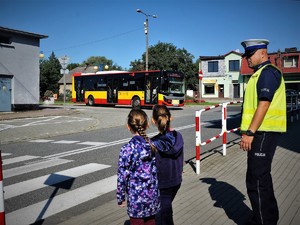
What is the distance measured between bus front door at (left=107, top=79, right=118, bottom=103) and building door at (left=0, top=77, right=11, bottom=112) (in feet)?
31.1

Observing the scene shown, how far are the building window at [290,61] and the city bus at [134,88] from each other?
28650mm

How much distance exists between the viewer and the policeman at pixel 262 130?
307cm

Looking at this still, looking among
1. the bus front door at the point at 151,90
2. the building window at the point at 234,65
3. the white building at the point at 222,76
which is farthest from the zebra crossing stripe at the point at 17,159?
the building window at the point at 234,65

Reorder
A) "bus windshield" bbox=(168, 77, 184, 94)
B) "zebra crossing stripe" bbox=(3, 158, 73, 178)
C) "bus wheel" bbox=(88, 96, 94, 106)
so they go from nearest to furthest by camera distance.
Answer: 1. "zebra crossing stripe" bbox=(3, 158, 73, 178)
2. "bus windshield" bbox=(168, 77, 184, 94)
3. "bus wheel" bbox=(88, 96, 94, 106)

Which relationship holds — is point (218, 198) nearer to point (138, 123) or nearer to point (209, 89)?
point (138, 123)

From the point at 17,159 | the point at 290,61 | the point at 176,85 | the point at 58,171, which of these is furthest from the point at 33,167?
the point at 290,61

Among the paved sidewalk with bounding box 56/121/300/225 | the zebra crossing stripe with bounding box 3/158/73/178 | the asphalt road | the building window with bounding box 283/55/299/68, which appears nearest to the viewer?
the paved sidewalk with bounding box 56/121/300/225

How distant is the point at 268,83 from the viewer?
3.04 meters

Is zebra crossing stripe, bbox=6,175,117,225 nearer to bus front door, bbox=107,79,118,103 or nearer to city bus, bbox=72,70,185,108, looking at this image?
city bus, bbox=72,70,185,108

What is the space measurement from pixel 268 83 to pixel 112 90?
25.8 meters

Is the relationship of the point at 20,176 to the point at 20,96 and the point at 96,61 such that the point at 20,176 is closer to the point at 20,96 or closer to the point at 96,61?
the point at 20,96

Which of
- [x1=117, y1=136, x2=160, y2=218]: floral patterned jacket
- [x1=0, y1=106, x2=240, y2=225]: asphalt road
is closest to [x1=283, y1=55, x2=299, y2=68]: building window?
[x1=0, y1=106, x2=240, y2=225]: asphalt road

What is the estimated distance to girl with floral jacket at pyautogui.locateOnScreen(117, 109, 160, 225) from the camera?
2.78m

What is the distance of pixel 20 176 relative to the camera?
612 centimetres
